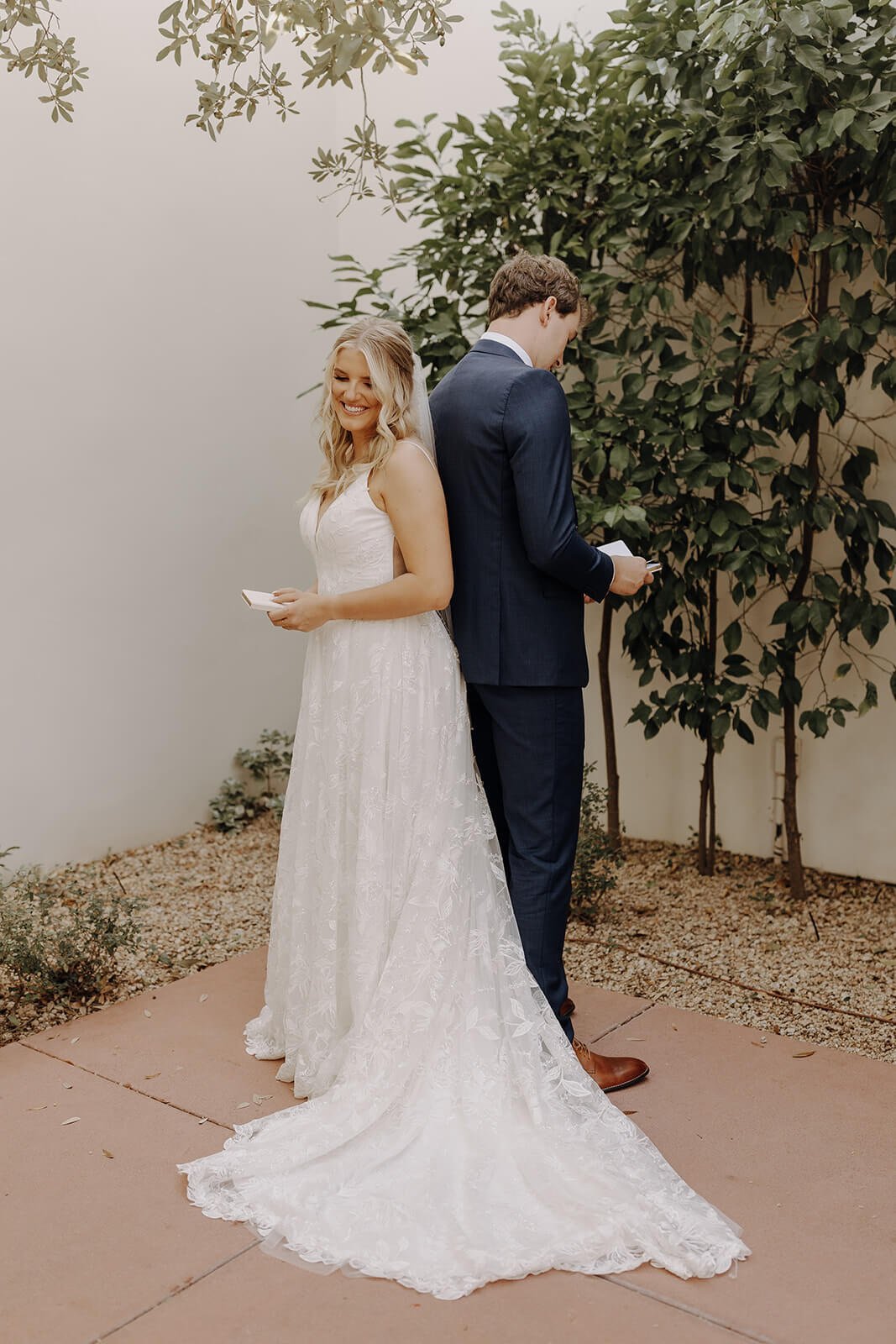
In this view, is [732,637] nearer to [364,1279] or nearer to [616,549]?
[616,549]

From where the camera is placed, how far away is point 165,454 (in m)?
4.43

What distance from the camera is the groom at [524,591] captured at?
2379 mm

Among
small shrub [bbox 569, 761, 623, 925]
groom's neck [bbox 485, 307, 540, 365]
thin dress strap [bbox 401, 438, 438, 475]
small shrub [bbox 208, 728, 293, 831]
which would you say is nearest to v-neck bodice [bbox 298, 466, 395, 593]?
thin dress strap [bbox 401, 438, 438, 475]

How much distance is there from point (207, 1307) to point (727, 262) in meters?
3.12

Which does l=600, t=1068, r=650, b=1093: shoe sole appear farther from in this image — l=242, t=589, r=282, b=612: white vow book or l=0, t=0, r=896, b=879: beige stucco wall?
l=0, t=0, r=896, b=879: beige stucco wall

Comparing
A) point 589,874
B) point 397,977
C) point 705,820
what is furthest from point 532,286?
point 705,820

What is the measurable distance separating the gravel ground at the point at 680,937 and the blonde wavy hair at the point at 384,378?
1.64 meters

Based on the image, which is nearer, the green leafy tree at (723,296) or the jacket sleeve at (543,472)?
the jacket sleeve at (543,472)

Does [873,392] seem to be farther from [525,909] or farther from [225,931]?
[225,931]

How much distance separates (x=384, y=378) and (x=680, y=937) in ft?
6.55

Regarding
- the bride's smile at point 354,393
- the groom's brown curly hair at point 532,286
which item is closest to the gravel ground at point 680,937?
the bride's smile at point 354,393

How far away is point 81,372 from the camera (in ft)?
13.5

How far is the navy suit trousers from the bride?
6 centimetres

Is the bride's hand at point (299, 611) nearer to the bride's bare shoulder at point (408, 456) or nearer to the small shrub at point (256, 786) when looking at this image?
the bride's bare shoulder at point (408, 456)
